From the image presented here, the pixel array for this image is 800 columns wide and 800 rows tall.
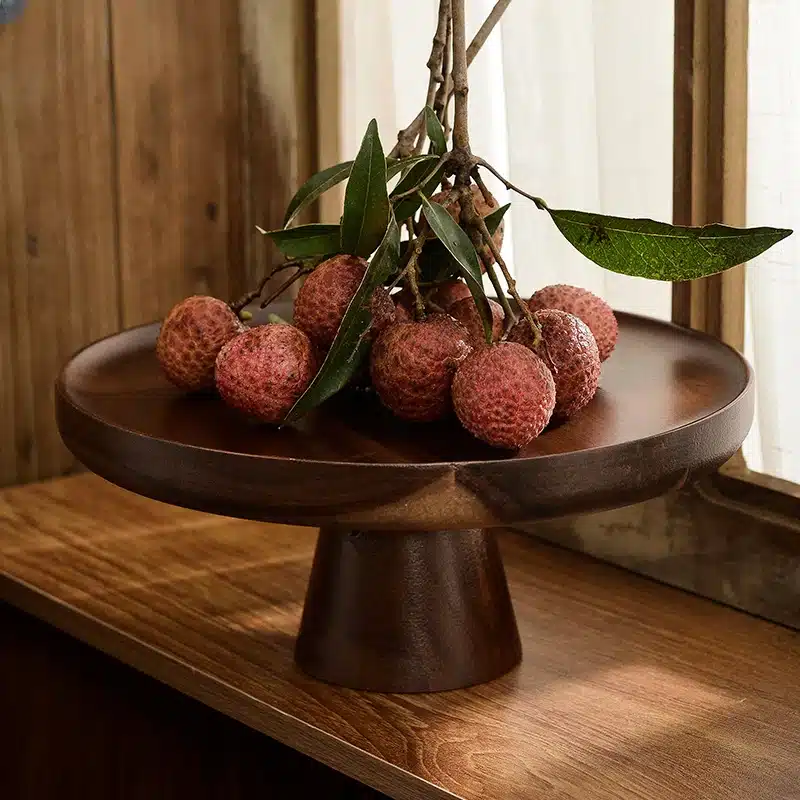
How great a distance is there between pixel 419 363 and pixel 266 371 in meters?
0.10

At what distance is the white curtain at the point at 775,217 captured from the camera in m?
1.01

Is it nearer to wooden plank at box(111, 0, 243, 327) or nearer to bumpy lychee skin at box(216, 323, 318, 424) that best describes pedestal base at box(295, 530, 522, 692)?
bumpy lychee skin at box(216, 323, 318, 424)

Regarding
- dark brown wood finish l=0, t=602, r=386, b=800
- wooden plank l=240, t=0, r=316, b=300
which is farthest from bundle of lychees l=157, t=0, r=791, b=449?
wooden plank l=240, t=0, r=316, b=300

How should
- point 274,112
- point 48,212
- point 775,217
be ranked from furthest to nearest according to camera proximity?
point 274,112 < point 48,212 < point 775,217

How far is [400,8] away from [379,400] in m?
0.58

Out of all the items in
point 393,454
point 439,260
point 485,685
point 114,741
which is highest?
point 439,260

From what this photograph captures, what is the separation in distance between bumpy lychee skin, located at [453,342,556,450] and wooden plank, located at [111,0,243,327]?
0.73m

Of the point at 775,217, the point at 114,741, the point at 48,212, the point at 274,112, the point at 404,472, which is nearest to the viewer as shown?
the point at 404,472

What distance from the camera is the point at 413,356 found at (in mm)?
783

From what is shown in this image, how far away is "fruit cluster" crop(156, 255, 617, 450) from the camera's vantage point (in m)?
0.75

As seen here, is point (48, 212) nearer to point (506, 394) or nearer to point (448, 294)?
point (448, 294)

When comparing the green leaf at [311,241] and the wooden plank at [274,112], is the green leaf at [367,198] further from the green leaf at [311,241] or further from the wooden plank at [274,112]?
the wooden plank at [274,112]

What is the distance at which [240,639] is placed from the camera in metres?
1.01

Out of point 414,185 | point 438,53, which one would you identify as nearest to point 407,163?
point 414,185
